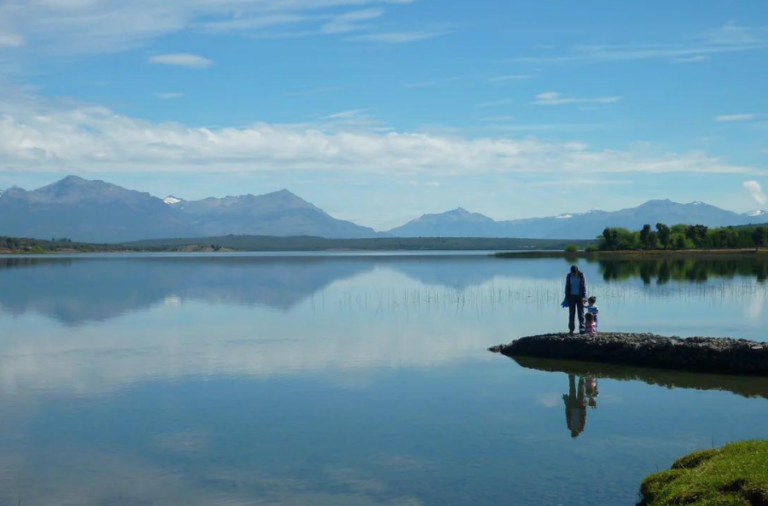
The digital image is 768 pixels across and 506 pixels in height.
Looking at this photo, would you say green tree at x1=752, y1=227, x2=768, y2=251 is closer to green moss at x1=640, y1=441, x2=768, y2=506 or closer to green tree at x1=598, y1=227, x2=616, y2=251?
green tree at x1=598, y1=227, x2=616, y2=251

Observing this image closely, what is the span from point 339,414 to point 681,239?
502 ft

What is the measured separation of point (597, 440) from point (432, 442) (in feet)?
11.0

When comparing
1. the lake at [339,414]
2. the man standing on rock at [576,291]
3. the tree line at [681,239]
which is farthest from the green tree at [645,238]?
the man standing on rock at [576,291]

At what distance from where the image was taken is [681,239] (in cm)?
15712

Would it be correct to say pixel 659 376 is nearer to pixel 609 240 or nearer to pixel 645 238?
pixel 645 238

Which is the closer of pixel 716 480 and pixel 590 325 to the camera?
pixel 716 480

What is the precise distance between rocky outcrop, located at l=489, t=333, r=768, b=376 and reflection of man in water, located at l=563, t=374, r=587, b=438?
3375mm

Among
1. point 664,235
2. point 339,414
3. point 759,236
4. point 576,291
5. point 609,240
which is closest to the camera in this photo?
point 339,414

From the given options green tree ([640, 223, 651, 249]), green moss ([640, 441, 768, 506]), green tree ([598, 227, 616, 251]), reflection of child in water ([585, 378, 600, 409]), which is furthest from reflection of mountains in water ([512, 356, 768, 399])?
green tree ([598, 227, 616, 251])

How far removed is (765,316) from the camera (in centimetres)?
3638

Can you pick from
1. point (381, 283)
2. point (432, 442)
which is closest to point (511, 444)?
point (432, 442)

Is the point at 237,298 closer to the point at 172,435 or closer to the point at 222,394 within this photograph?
the point at 222,394

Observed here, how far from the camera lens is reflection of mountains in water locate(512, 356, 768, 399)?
2062 cm

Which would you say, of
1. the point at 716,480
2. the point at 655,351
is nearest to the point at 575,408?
the point at 655,351
